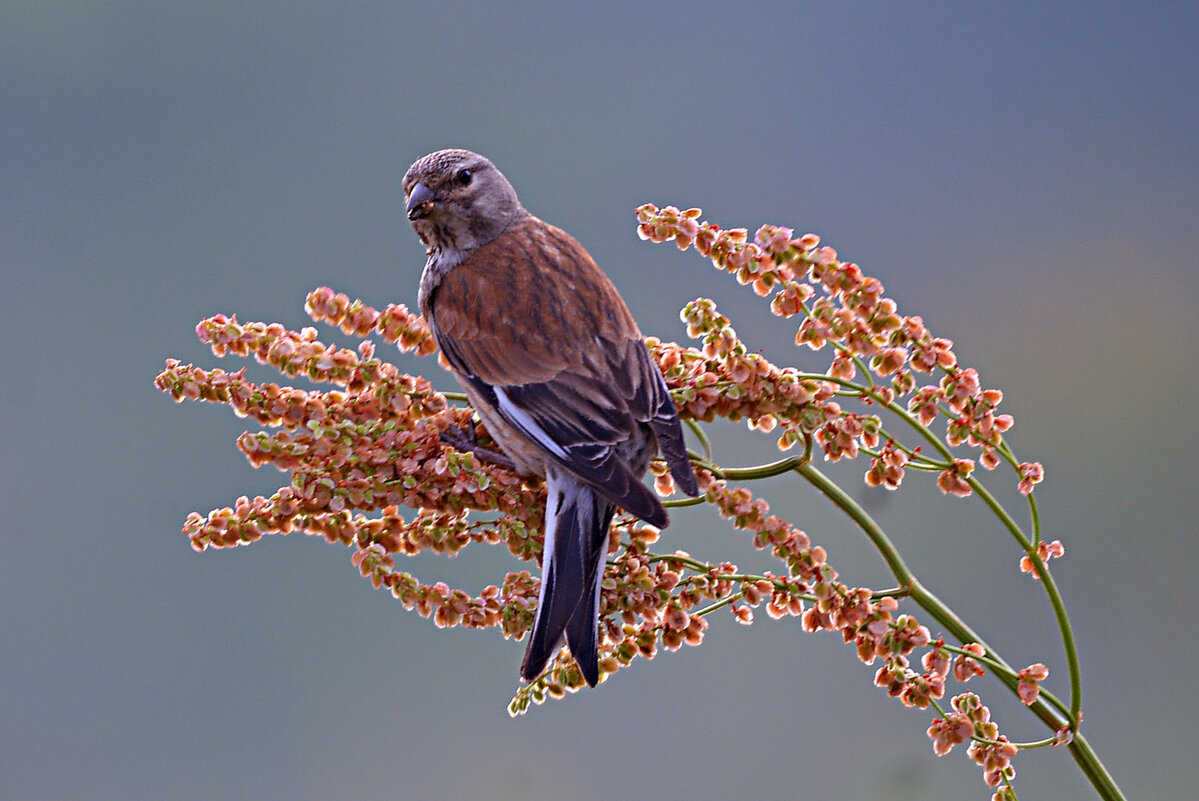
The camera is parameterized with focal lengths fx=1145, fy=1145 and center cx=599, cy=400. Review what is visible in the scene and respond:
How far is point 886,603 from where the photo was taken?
1093 mm

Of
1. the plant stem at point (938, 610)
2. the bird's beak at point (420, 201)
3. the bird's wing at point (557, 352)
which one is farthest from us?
the bird's beak at point (420, 201)

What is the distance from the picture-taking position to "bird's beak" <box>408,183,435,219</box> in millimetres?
1796

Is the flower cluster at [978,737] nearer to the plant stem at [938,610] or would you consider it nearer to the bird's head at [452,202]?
the plant stem at [938,610]

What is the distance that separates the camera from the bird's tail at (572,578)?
1126 millimetres

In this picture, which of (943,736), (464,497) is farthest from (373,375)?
(943,736)

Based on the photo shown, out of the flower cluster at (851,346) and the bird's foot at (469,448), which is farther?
the bird's foot at (469,448)

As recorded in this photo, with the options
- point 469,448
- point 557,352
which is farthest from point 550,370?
point 469,448

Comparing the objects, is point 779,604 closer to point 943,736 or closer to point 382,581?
point 943,736

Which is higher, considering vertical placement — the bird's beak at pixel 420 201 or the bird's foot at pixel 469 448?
the bird's beak at pixel 420 201

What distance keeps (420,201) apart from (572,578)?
0.83 meters

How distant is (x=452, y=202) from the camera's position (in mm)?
1843

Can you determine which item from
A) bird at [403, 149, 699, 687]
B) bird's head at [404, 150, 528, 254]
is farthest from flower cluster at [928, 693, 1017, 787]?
bird's head at [404, 150, 528, 254]

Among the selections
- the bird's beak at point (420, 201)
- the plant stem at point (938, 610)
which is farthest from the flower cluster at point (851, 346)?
the bird's beak at point (420, 201)

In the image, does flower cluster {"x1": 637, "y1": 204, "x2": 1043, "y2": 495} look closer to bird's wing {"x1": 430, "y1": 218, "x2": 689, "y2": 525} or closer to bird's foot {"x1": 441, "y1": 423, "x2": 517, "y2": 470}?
bird's wing {"x1": 430, "y1": 218, "x2": 689, "y2": 525}
